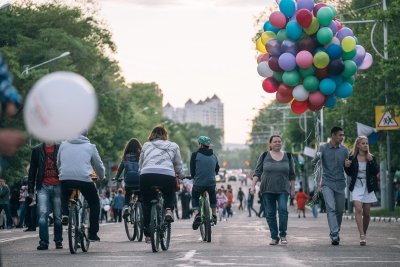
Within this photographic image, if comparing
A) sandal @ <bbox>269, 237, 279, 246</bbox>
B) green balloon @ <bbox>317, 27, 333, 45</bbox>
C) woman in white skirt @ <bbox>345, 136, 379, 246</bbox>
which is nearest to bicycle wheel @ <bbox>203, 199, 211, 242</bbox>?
sandal @ <bbox>269, 237, 279, 246</bbox>

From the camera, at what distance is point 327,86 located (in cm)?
1902

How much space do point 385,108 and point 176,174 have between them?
25587 millimetres

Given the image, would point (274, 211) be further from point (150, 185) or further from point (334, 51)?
point (150, 185)

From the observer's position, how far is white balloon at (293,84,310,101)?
19156mm

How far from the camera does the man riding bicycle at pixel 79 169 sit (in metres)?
15.3

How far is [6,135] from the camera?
6602 mm

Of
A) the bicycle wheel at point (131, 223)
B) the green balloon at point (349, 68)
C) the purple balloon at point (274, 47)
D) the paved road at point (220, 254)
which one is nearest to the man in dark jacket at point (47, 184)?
the paved road at point (220, 254)

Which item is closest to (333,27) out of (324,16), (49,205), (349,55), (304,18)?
(324,16)

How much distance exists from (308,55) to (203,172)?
248 centimetres

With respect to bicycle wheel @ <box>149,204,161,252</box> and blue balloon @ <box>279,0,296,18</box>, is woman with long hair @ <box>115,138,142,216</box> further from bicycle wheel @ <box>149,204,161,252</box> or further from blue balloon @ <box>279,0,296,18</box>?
bicycle wheel @ <box>149,204,161,252</box>

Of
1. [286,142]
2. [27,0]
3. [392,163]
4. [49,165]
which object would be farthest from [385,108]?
[286,142]

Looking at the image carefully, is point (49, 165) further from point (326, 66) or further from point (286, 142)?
point (286, 142)

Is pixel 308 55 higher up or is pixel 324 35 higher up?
pixel 324 35

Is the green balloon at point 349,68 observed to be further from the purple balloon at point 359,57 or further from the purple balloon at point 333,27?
the purple balloon at point 333,27
